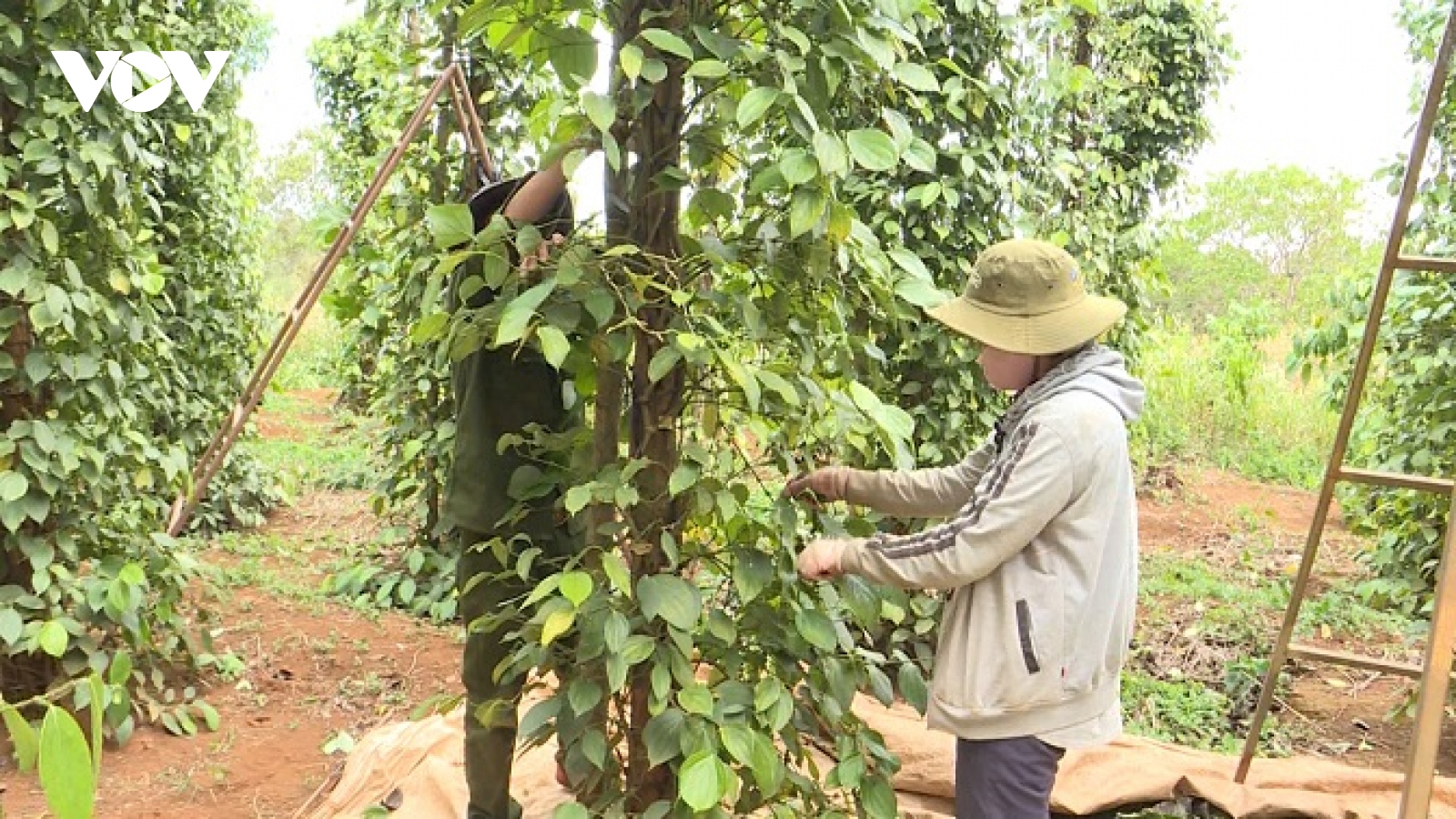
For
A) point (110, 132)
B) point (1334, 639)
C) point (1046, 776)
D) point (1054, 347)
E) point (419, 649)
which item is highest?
point (110, 132)

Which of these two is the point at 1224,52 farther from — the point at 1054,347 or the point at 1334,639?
the point at 1054,347

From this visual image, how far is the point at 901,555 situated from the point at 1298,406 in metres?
8.24

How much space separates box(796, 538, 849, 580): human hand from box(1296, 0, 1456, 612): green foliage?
280cm

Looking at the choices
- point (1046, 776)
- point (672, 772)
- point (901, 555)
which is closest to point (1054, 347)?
point (901, 555)

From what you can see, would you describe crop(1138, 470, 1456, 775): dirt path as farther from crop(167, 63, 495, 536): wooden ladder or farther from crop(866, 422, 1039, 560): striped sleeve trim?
crop(167, 63, 495, 536): wooden ladder

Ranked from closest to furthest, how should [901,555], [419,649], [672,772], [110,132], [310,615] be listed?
[901,555]
[672,772]
[110,132]
[419,649]
[310,615]

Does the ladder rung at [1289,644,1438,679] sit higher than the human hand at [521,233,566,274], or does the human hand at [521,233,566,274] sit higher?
the human hand at [521,233,566,274]

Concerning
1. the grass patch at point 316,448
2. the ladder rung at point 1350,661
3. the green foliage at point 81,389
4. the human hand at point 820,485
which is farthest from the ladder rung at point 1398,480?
the grass patch at point 316,448

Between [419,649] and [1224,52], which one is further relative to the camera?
[1224,52]

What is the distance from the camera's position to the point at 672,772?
1.94 m

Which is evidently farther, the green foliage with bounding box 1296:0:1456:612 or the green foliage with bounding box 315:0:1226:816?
the green foliage with bounding box 1296:0:1456:612

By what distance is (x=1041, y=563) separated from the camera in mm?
1758

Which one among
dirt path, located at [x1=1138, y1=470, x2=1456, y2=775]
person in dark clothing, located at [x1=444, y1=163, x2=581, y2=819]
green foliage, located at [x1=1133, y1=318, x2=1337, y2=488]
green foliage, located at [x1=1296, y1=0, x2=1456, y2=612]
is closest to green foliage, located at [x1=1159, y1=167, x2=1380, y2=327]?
green foliage, located at [x1=1133, y1=318, x2=1337, y2=488]

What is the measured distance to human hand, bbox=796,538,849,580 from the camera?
176 centimetres
